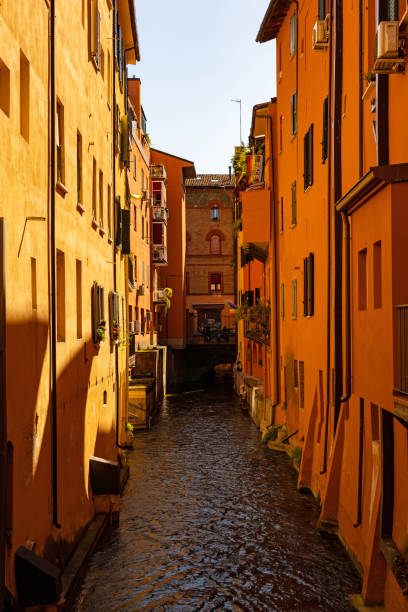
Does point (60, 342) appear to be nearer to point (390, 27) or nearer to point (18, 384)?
point (18, 384)

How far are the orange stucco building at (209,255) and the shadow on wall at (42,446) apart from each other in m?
51.6

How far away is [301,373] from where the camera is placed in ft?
72.9

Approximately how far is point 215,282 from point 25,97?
58215mm

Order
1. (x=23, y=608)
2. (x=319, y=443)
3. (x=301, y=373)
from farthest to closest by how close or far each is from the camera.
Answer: (x=301, y=373) → (x=319, y=443) → (x=23, y=608)

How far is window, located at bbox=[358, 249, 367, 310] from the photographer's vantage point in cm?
1245

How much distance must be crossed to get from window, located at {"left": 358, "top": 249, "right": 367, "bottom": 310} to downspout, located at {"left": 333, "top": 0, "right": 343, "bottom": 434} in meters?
2.59

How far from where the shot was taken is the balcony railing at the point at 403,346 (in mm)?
8727

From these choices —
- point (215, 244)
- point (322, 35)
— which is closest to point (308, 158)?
point (322, 35)

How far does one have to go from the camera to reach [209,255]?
68000 millimetres

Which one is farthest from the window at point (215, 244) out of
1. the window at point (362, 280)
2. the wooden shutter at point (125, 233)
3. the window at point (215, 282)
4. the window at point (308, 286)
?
the window at point (362, 280)

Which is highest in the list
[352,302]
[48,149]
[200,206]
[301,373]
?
[200,206]

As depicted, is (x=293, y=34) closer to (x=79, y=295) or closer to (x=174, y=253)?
(x=79, y=295)

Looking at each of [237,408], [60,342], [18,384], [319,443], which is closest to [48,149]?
[60,342]

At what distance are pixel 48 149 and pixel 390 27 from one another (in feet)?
17.3
